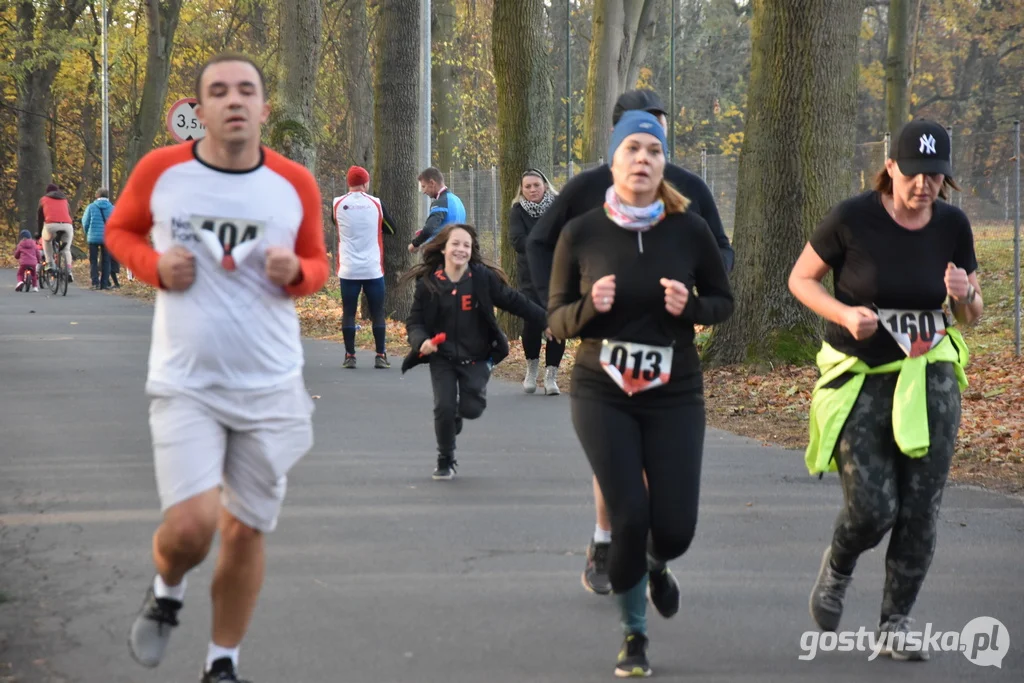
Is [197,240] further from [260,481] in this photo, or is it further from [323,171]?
[323,171]

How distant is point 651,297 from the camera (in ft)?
16.9

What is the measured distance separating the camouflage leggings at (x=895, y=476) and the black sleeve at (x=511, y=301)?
417 cm

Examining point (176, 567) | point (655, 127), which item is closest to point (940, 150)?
point (655, 127)

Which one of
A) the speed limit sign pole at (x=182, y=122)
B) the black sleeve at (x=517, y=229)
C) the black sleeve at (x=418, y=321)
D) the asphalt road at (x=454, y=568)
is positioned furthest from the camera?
the speed limit sign pole at (x=182, y=122)

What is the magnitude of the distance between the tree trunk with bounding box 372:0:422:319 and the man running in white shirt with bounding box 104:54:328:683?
706 inches

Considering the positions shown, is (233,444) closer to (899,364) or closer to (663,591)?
(663,591)

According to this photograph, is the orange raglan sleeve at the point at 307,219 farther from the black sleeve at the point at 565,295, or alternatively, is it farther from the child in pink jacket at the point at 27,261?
the child in pink jacket at the point at 27,261

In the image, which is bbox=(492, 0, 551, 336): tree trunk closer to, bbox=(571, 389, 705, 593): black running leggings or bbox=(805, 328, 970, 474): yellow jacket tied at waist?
bbox=(805, 328, 970, 474): yellow jacket tied at waist

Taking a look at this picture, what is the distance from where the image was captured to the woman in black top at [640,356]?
5.09 metres

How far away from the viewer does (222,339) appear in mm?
4660

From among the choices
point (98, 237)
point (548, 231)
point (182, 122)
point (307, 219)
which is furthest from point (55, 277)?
point (307, 219)

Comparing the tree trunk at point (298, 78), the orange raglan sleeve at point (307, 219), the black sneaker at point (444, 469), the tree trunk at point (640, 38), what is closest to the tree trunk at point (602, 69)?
the tree trunk at point (640, 38)

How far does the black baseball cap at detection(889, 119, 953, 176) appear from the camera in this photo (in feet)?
17.3

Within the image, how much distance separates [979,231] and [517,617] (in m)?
15.8
